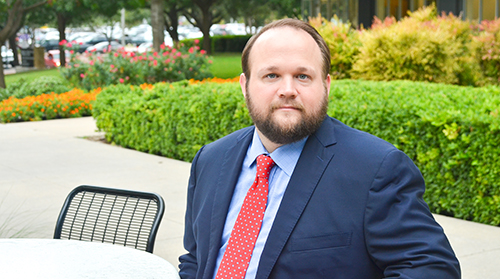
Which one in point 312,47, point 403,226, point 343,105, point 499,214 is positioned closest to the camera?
point 403,226

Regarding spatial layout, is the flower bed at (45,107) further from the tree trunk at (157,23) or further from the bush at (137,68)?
the tree trunk at (157,23)

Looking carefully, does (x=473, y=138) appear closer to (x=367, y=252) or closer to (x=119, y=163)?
(x=367, y=252)

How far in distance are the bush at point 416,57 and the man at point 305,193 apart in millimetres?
8096

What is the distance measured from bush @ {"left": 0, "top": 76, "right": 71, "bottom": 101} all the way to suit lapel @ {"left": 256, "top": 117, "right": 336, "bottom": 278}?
13.6 meters

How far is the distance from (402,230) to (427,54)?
8.60m

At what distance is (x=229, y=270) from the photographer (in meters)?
1.92

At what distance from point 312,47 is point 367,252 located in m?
0.69

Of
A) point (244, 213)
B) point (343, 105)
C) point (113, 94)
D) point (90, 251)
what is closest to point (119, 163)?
point (113, 94)

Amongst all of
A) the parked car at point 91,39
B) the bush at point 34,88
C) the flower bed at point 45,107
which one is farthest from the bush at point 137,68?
the parked car at point 91,39

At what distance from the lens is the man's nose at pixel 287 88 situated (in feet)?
6.10

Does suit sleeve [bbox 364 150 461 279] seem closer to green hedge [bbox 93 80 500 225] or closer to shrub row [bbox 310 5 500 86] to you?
green hedge [bbox 93 80 500 225]

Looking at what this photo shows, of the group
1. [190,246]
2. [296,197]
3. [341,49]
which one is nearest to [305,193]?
[296,197]

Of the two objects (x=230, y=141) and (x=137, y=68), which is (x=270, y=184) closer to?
(x=230, y=141)

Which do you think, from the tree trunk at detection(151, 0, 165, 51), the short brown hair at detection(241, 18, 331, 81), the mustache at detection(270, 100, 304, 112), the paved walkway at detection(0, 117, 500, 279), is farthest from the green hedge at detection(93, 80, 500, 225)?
the tree trunk at detection(151, 0, 165, 51)
